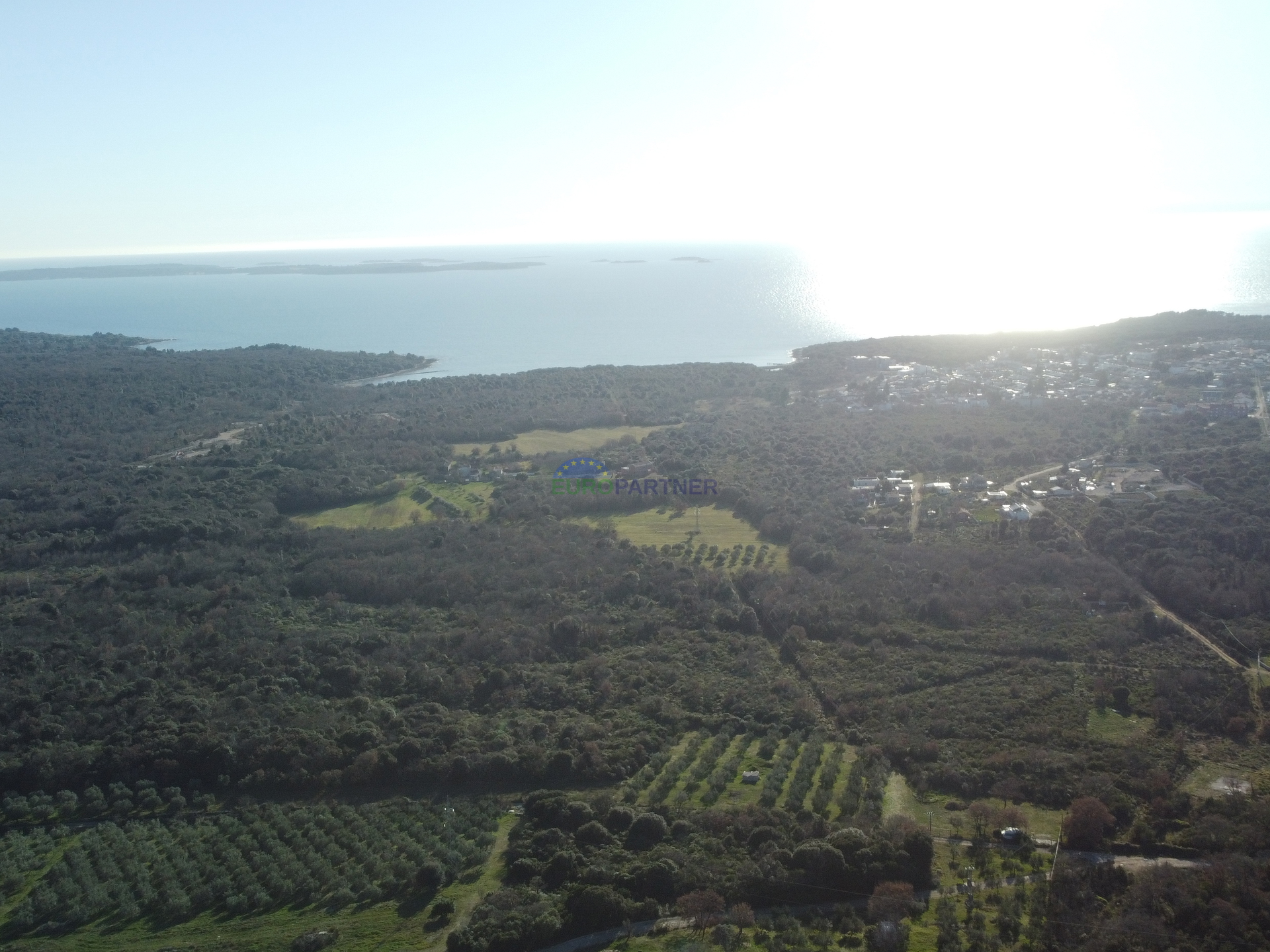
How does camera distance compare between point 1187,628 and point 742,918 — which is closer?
point 742,918

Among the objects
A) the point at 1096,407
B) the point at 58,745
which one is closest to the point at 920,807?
the point at 58,745

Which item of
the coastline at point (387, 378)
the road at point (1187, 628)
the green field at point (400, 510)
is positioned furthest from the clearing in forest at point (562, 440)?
the road at point (1187, 628)

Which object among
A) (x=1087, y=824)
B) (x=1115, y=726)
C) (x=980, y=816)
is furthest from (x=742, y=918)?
(x=1115, y=726)

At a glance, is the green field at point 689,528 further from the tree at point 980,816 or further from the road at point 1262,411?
the road at point 1262,411

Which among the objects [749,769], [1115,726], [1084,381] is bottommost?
[749,769]

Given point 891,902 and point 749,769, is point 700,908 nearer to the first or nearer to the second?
point 891,902

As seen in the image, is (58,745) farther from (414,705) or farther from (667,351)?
(667,351)
